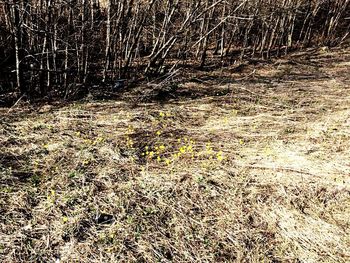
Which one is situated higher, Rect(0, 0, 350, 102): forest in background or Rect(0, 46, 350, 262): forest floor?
Rect(0, 0, 350, 102): forest in background

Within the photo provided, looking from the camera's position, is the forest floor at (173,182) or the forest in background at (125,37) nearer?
the forest floor at (173,182)

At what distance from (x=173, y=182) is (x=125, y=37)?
5.00m

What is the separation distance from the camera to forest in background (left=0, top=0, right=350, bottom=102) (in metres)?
7.10

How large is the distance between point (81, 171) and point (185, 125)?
214 centimetres

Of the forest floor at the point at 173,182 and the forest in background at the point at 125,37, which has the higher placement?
the forest in background at the point at 125,37

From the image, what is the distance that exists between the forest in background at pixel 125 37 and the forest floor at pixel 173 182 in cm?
117

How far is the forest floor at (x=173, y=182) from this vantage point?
3682 millimetres

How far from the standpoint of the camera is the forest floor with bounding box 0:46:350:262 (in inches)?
145

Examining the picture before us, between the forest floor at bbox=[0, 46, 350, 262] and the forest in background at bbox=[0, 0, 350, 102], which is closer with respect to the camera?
the forest floor at bbox=[0, 46, 350, 262]

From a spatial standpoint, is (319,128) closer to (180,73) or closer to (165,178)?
(165,178)

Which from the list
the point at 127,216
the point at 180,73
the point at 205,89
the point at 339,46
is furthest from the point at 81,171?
the point at 339,46

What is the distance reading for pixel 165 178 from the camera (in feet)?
15.1

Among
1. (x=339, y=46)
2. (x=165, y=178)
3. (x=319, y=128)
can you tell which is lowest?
(x=165, y=178)

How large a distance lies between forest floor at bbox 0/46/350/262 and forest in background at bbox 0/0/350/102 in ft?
3.85
